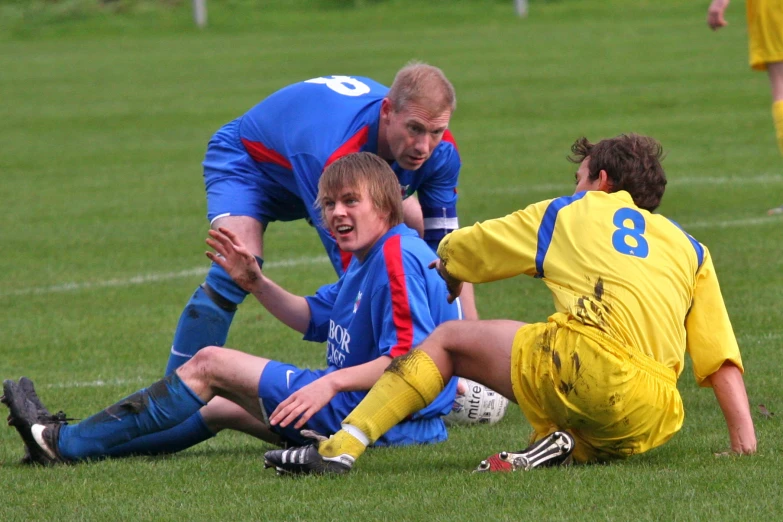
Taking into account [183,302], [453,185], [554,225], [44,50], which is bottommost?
[44,50]

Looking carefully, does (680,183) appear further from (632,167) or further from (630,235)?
(630,235)

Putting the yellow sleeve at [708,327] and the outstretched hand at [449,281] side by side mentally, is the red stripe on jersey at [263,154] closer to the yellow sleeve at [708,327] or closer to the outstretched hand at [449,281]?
the outstretched hand at [449,281]

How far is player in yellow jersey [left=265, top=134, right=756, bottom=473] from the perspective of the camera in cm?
420

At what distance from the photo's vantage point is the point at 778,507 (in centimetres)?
386

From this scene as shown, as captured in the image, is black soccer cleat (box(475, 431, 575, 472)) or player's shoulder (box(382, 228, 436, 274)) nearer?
black soccer cleat (box(475, 431, 575, 472))

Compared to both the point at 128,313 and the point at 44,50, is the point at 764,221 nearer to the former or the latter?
the point at 128,313

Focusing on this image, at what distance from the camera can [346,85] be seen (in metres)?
6.60

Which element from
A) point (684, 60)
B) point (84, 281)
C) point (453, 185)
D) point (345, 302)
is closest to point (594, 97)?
point (684, 60)

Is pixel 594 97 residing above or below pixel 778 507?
below

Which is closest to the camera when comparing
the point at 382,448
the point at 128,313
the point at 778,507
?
the point at 778,507

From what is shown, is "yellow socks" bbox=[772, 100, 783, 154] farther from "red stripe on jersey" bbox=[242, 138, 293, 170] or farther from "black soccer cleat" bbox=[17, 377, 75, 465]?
"black soccer cleat" bbox=[17, 377, 75, 465]

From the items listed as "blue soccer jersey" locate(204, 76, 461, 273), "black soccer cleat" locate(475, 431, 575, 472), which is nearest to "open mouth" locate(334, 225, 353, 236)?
"black soccer cleat" locate(475, 431, 575, 472)

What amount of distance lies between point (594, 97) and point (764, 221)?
8998 mm

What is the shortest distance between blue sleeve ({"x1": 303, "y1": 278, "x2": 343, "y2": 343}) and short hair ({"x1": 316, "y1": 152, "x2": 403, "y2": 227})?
20.8 inches
